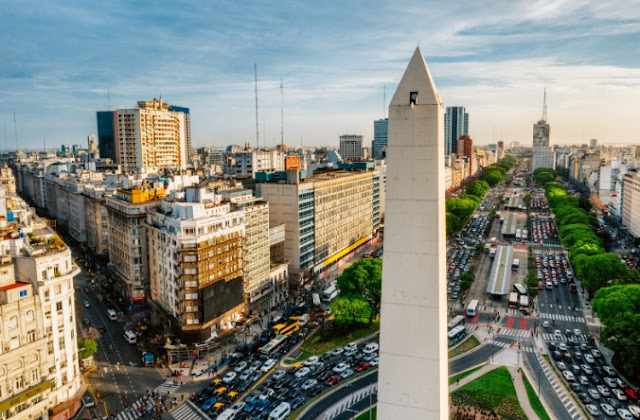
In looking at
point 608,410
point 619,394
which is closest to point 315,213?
point 619,394

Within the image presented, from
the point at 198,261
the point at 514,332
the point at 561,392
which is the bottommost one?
the point at 561,392

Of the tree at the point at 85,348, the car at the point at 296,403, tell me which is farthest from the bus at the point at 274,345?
the tree at the point at 85,348

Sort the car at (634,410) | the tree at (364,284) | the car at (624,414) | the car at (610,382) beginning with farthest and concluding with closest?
the tree at (364,284)
the car at (610,382)
the car at (634,410)
the car at (624,414)

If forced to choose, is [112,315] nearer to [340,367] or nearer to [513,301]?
[340,367]

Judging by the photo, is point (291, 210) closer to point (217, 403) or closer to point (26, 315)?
point (217, 403)

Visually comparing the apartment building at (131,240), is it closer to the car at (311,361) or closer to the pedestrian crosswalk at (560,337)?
the car at (311,361)
